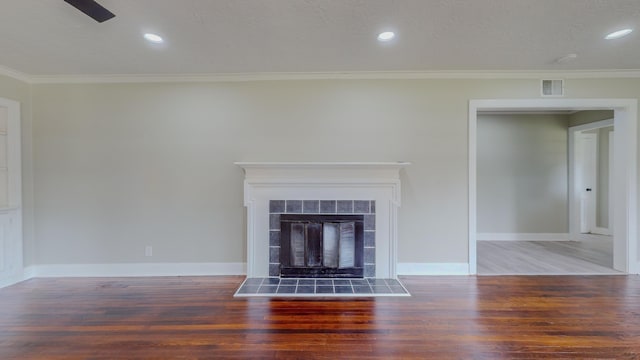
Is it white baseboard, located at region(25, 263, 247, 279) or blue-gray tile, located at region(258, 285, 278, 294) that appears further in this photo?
white baseboard, located at region(25, 263, 247, 279)

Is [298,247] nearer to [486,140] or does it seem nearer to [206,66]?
[206,66]

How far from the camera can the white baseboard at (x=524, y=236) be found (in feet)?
19.2

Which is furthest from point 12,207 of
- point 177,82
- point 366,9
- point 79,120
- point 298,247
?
point 366,9

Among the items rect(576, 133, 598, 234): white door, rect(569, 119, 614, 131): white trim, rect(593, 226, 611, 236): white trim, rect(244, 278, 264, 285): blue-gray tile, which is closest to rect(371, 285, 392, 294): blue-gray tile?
rect(244, 278, 264, 285): blue-gray tile

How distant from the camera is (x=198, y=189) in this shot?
12.5 feet

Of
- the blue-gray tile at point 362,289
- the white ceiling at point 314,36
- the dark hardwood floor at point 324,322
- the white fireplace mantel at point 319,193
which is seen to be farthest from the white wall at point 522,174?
the blue-gray tile at point 362,289

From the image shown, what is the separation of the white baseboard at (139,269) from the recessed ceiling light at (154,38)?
8.43ft

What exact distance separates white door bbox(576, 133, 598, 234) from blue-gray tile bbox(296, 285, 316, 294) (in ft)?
21.0

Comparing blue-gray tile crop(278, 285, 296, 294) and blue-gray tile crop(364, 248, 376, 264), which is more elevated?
blue-gray tile crop(364, 248, 376, 264)

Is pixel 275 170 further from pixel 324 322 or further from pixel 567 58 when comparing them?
pixel 567 58

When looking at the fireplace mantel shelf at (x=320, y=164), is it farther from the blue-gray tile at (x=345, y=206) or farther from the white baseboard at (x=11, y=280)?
the white baseboard at (x=11, y=280)

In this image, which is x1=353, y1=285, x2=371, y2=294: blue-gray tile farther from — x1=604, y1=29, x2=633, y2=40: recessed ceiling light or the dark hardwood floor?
x1=604, y1=29, x2=633, y2=40: recessed ceiling light

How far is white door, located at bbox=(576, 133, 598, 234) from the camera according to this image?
6.38 m

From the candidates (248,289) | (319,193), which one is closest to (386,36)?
(319,193)
